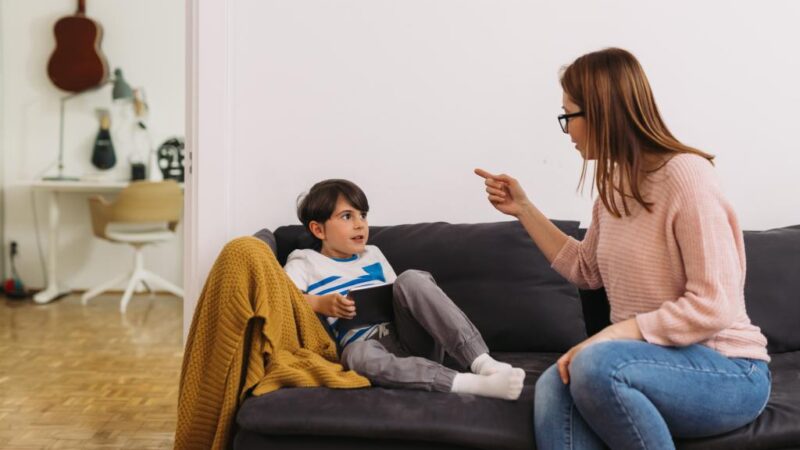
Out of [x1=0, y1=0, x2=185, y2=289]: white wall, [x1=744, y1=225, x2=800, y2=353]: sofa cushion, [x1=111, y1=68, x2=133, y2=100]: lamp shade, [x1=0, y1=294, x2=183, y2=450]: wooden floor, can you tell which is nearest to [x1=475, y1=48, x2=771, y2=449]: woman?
[x1=744, y1=225, x2=800, y2=353]: sofa cushion

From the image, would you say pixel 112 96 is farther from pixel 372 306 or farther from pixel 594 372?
pixel 594 372

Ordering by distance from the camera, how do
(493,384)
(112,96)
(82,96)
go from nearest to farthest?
(493,384) < (112,96) < (82,96)

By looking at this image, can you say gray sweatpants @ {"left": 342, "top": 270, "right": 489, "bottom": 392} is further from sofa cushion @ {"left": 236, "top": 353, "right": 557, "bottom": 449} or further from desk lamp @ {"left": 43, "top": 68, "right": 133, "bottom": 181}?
desk lamp @ {"left": 43, "top": 68, "right": 133, "bottom": 181}

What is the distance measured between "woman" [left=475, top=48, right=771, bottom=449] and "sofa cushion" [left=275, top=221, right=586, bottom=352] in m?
0.52

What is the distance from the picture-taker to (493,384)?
5.65 feet

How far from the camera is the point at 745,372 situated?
152 cm

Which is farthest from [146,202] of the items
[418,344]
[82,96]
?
[418,344]

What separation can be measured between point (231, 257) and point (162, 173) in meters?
3.84

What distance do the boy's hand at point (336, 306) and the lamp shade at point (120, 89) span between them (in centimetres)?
376

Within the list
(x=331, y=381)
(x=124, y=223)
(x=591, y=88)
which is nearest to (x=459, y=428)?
(x=331, y=381)

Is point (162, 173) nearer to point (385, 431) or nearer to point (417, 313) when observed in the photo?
point (417, 313)

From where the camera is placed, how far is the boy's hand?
6.43 ft

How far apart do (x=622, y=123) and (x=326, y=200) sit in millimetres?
924

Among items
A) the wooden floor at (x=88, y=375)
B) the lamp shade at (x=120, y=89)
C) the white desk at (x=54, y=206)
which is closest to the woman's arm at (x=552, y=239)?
the wooden floor at (x=88, y=375)
